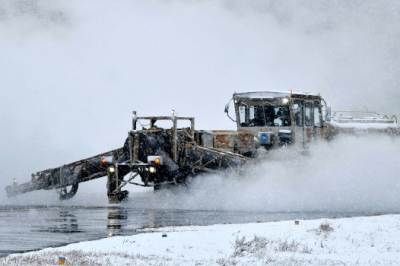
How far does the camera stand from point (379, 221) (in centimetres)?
1944

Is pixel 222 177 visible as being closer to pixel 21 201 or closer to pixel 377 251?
pixel 21 201

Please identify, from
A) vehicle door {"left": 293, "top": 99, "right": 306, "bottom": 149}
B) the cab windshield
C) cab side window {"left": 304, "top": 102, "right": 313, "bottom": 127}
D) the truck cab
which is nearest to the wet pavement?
the truck cab

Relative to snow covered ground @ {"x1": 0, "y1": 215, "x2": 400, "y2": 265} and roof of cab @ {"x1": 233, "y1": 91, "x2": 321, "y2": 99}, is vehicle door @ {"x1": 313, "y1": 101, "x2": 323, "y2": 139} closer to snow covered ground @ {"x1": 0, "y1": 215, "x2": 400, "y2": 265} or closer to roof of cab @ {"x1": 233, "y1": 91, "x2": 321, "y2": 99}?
roof of cab @ {"x1": 233, "y1": 91, "x2": 321, "y2": 99}

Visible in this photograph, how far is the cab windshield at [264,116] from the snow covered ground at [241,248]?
36.1 feet

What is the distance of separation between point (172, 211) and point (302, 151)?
6188 mm

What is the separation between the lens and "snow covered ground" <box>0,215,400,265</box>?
Answer: 13031 mm

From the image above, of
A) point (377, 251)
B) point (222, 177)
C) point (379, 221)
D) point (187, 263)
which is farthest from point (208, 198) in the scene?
point (187, 263)

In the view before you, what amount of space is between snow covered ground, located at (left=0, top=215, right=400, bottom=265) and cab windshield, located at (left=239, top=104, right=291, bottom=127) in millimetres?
11004

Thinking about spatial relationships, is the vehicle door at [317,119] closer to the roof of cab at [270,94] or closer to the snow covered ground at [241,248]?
the roof of cab at [270,94]

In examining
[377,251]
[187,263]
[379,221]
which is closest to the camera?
[187,263]

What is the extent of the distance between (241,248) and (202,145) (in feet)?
48.5

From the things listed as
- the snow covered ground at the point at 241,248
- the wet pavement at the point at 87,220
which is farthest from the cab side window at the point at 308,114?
the snow covered ground at the point at 241,248

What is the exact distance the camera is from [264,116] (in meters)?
29.3

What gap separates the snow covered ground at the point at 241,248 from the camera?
13031mm
